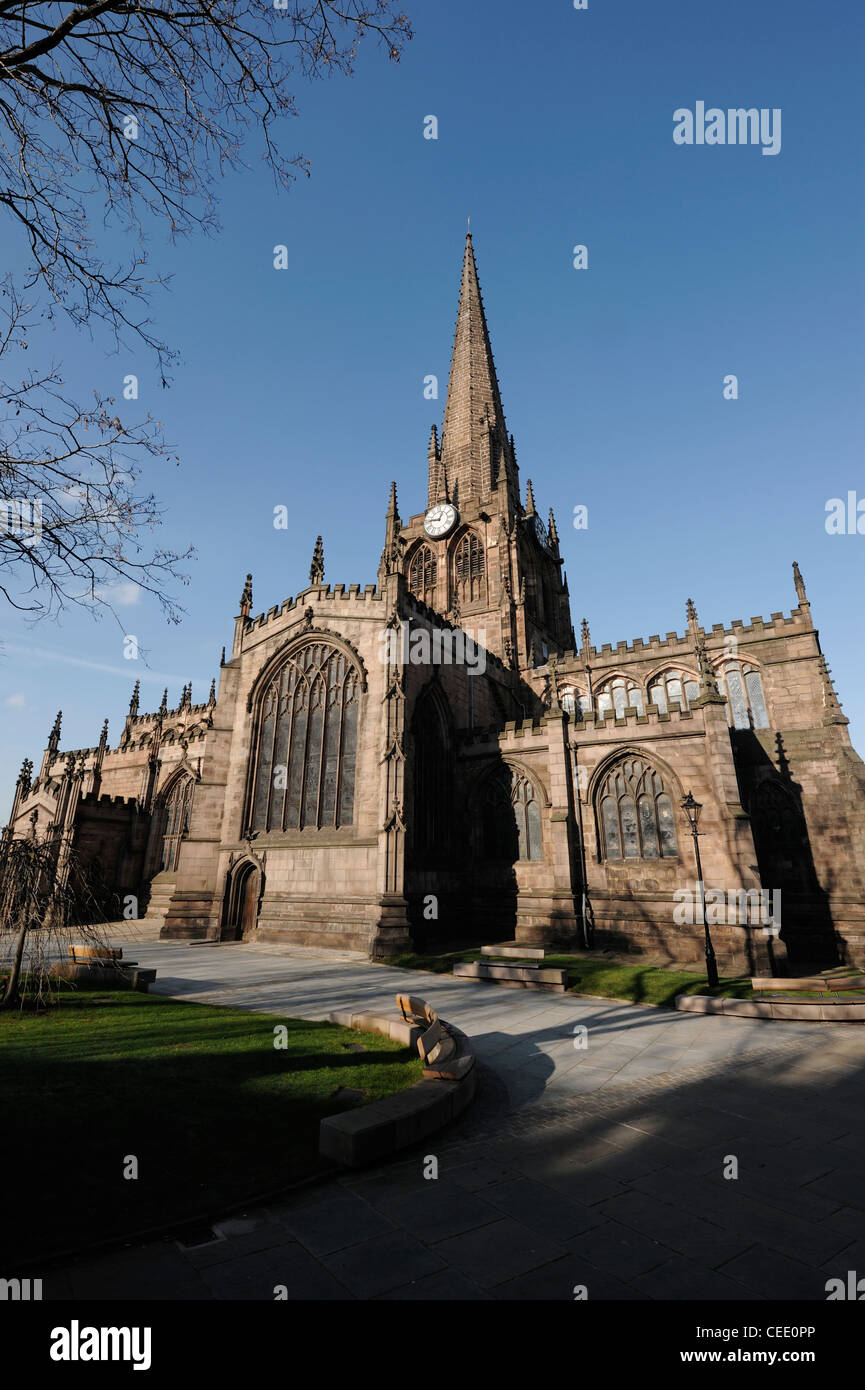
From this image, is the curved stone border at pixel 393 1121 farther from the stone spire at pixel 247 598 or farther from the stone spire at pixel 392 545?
the stone spire at pixel 247 598

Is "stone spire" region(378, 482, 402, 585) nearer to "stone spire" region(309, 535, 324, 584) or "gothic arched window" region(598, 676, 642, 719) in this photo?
"stone spire" region(309, 535, 324, 584)

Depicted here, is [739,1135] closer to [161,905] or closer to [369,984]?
[369,984]

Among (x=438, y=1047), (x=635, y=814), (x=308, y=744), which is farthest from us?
(x=308, y=744)

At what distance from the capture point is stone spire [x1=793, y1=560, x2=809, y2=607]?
3127cm

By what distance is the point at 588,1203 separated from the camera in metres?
4.37

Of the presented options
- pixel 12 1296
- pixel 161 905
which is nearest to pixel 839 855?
pixel 12 1296

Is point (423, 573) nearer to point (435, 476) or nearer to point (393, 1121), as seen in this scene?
point (435, 476)

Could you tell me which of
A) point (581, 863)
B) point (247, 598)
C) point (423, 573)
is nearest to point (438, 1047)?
point (581, 863)

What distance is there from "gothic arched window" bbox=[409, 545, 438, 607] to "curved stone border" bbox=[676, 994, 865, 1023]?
120ft

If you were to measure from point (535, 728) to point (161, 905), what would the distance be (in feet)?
80.0

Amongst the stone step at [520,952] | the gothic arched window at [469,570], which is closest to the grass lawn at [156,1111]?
the stone step at [520,952]

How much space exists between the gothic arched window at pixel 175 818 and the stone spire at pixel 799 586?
3692 cm

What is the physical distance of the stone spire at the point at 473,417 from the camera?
162ft

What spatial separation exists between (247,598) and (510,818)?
17372 millimetres
